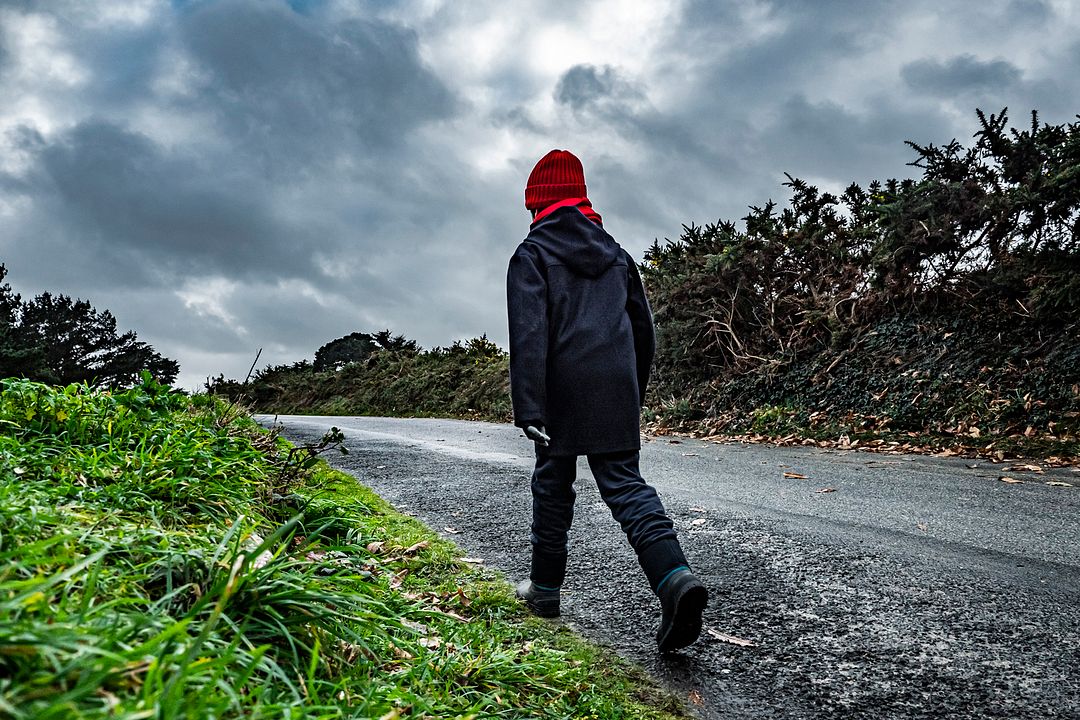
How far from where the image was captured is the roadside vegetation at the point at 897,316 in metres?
8.08

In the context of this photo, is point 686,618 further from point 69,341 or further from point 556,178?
point 69,341

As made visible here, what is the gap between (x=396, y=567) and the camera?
3471mm

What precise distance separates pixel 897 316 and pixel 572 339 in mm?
8668

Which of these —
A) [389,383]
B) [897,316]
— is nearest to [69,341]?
[389,383]

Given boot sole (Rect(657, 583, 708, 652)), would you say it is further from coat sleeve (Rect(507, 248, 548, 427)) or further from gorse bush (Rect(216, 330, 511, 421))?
gorse bush (Rect(216, 330, 511, 421))

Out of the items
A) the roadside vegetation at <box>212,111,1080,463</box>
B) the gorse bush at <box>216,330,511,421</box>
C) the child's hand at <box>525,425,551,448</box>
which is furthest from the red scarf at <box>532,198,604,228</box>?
the gorse bush at <box>216,330,511,421</box>

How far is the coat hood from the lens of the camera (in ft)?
10.3

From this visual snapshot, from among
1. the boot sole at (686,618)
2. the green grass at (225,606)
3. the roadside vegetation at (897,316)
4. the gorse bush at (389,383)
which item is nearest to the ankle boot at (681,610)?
the boot sole at (686,618)

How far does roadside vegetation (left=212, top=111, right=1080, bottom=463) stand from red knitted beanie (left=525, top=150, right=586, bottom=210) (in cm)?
601

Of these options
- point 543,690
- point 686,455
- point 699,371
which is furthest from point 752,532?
point 699,371

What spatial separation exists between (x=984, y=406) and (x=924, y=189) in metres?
3.27

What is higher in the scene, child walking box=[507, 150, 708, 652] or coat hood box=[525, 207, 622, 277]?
coat hood box=[525, 207, 622, 277]

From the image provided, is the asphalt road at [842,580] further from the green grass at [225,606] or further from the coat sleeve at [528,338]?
the coat sleeve at [528,338]

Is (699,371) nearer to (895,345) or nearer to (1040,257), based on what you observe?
(895,345)
